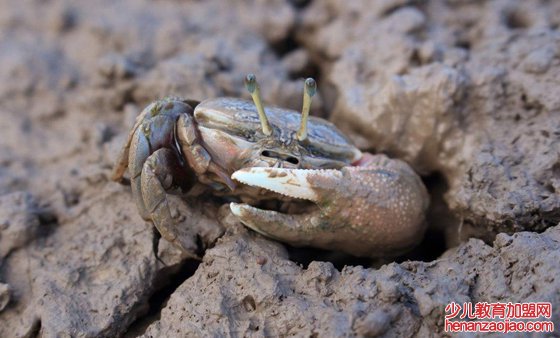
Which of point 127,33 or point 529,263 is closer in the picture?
point 529,263

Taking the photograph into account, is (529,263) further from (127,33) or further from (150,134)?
(127,33)

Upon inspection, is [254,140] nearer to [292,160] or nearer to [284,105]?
[292,160]

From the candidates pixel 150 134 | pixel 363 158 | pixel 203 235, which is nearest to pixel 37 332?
pixel 203 235

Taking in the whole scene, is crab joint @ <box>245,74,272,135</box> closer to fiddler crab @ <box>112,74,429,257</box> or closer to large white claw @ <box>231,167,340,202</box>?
fiddler crab @ <box>112,74,429,257</box>

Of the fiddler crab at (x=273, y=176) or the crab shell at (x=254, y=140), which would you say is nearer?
the fiddler crab at (x=273, y=176)

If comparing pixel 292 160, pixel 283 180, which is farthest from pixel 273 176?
pixel 292 160

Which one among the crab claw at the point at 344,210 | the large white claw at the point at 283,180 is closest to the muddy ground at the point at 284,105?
the crab claw at the point at 344,210

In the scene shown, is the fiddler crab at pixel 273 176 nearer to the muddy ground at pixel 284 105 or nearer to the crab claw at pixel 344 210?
the crab claw at pixel 344 210
